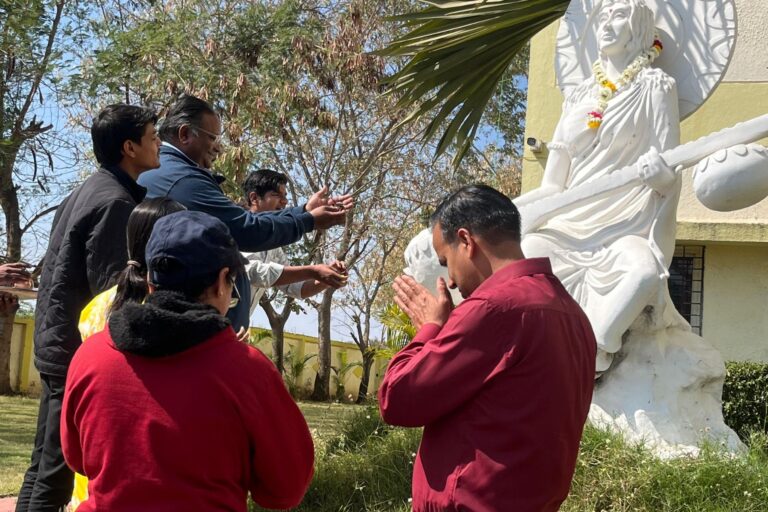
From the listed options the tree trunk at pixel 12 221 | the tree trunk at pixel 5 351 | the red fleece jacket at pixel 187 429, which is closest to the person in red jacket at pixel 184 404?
the red fleece jacket at pixel 187 429

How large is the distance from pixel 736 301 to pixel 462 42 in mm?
6407

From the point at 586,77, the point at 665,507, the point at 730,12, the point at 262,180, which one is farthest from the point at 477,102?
the point at 665,507

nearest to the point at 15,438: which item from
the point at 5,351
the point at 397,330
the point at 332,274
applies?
the point at 397,330

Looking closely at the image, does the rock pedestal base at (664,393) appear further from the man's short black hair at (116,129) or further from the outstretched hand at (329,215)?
the man's short black hair at (116,129)

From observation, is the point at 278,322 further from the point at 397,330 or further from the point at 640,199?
the point at 640,199

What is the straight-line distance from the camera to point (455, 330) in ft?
8.45

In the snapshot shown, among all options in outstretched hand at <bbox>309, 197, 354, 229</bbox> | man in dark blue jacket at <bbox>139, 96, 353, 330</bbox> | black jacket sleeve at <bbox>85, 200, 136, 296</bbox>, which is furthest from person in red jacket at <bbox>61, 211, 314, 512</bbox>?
outstretched hand at <bbox>309, 197, 354, 229</bbox>

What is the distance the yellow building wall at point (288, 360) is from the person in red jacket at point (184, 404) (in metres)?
13.9

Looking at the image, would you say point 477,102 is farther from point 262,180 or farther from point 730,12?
point 262,180

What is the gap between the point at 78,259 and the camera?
370 cm

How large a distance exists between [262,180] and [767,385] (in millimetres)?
5361

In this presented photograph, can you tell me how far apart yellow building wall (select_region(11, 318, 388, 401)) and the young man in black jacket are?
12.6m

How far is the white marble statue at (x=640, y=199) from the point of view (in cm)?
512

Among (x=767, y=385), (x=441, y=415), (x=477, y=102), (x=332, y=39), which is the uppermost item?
(x=332, y=39)
